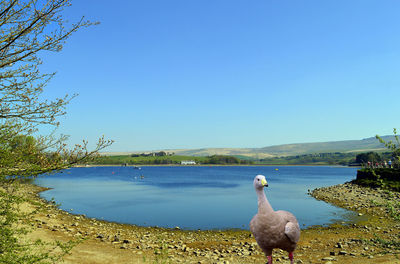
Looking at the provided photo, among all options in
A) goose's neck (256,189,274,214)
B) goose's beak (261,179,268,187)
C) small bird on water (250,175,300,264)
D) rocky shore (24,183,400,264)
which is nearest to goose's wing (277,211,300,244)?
small bird on water (250,175,300,264)

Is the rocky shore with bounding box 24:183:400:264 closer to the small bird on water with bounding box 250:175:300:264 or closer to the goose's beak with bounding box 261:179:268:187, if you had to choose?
the small bird on water with bounding box 250:175:300:264

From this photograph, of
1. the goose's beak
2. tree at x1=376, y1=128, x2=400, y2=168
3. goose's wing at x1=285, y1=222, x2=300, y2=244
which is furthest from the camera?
tree at x1=376, y1=128, x2=400, y2=168

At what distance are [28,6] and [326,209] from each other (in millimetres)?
35323

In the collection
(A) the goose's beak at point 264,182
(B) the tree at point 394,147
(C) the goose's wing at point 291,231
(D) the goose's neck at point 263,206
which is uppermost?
(B) the tree at point 394,147

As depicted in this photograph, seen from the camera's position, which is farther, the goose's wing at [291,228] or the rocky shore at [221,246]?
the rocky shore at [221,246]

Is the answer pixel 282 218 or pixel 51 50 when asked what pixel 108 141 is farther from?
pixel 282 218

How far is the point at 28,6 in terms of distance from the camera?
6.54 m

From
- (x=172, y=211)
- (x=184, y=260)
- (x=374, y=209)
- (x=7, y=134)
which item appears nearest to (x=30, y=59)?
(x=7, y=134)

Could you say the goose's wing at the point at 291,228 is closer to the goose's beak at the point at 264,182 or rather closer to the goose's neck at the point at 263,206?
the goose's neck at the point at 263,206

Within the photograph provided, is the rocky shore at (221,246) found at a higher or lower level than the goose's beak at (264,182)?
lower

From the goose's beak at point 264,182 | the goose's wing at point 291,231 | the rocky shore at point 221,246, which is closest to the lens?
the goose's beak at point 264,182

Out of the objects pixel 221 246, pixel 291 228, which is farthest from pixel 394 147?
pixel 221 246

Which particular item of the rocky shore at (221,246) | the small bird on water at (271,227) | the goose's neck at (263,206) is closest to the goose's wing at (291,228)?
the small bird on water at (271,227)

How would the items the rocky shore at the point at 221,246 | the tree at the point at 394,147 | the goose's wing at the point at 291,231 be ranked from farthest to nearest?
the rocky shore at the point at 221,246
the tree at the point at 394,147
the goose's wing at the point at 291,231
